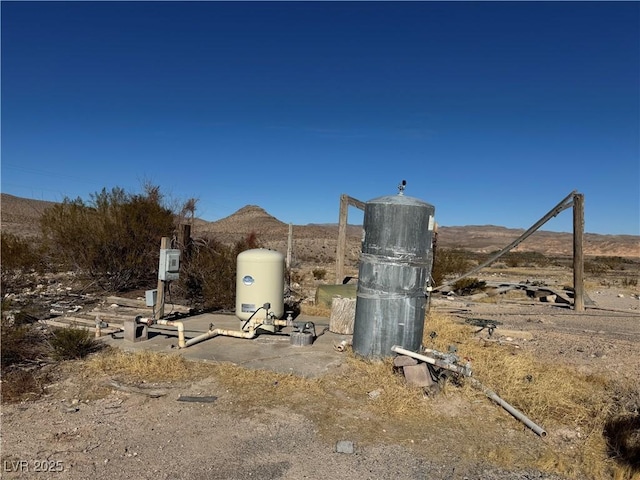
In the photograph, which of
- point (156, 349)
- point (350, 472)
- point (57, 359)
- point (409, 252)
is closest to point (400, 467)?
point (350, 472)

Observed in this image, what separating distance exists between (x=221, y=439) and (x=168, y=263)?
382 centimetres

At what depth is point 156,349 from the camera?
6.51m

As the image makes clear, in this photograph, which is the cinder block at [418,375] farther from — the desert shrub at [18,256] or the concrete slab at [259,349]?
the desert shrub at [18,256]

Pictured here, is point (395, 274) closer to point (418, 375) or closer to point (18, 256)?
point (418, 375)

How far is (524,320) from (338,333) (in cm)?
486

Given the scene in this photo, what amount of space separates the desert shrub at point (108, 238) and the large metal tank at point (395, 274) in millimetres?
8196

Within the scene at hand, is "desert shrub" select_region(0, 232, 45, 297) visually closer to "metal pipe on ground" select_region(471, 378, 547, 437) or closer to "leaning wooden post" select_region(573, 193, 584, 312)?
"metal pipe on ground" select_region(471, 378, 547, 437)

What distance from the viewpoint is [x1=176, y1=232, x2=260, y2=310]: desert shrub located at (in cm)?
1039

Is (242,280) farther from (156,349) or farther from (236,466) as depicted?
(236,466)

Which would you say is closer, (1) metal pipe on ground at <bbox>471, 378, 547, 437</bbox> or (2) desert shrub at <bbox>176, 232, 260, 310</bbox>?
(1) metal pipe on ground at <bbox>471, 378, 547, 437</bbox>

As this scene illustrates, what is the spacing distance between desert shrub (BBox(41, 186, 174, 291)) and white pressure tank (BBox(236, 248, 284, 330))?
5.62 m

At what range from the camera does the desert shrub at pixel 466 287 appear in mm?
15734

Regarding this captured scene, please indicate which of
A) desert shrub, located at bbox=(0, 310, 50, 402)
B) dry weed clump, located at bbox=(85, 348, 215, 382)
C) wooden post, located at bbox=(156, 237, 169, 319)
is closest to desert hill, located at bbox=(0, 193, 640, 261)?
wooden post, located at bbox=(156, 237, 169, 319)

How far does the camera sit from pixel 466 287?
1585 centimetres
